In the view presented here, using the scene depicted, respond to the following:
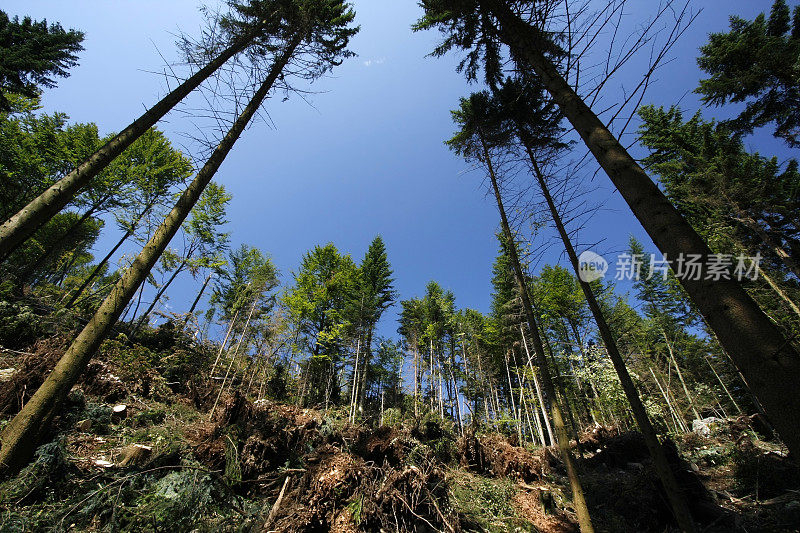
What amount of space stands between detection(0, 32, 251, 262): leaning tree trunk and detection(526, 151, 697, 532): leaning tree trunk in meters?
8.72

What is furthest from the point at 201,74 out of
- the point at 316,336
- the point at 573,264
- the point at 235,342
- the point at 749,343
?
the point at 316,336

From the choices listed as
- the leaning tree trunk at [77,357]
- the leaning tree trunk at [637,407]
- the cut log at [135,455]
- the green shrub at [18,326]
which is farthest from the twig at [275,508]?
the green shrub at [18,326]

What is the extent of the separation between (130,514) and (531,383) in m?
18.8

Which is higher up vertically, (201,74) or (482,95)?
(482,95)

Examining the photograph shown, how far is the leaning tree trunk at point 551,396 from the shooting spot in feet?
15.0

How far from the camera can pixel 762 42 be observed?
36.2 feet

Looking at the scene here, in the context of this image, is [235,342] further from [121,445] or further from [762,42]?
[762,42]

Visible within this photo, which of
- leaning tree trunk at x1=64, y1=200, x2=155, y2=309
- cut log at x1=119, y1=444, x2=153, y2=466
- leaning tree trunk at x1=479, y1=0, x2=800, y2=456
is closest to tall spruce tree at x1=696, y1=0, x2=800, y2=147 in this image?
leaning tree trunk at x1=479, y1=0, x2=800, y2=456

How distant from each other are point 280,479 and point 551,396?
→ 5.47 meters

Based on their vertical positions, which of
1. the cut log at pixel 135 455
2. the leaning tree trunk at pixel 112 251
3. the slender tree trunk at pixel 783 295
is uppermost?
the leaning tree trunk at pixel 112 251

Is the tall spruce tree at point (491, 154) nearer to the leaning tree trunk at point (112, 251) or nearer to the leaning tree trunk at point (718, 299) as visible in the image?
the leaning tree trunk at point (718, 299)

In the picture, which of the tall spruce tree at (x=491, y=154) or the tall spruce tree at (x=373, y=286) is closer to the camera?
the tall spruce tree at (x=491, y=154)

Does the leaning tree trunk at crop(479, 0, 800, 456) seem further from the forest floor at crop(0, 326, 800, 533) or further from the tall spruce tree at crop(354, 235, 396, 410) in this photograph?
the tall spruce tree at crop(354, 235, 396, 410)

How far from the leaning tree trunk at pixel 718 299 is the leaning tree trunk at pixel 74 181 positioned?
20.9 ft
